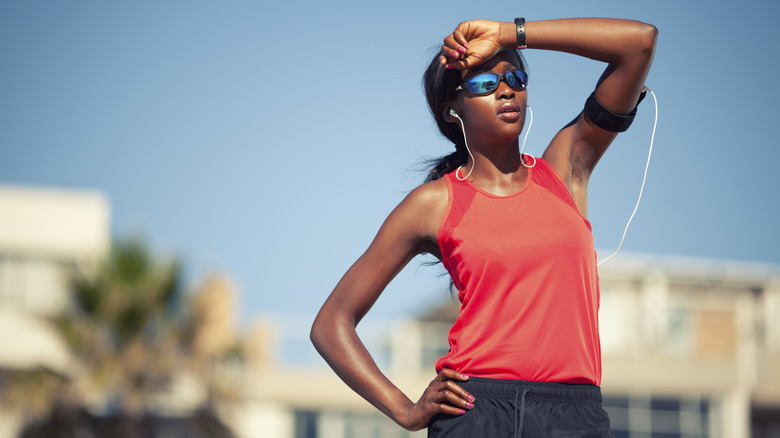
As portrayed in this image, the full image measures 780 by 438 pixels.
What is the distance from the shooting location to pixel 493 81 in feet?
10.2

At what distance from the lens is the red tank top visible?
9.33 feet

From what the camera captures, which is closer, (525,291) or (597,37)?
(525,291)

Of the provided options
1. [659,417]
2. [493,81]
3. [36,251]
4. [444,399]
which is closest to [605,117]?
[493,81]

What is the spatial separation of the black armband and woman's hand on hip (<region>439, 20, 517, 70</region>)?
33 cm

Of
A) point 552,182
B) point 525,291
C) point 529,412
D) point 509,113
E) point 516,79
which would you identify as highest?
point 516,79

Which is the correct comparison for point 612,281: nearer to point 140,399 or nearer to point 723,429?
point 723,429

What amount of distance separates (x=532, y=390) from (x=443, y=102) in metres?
0.99

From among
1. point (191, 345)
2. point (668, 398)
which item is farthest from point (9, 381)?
point (668, 398)

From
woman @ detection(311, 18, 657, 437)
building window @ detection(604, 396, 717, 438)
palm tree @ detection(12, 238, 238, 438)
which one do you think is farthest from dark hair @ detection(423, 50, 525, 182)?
building window @ detection(604, 396, 717, 438)

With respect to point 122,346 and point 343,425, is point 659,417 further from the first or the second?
point 122,346

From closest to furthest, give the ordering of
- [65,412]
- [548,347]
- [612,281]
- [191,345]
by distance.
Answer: [548,347] → [65,412] → [191,345] → [612,281]

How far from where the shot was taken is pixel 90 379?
17781mm

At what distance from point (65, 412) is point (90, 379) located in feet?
2.21

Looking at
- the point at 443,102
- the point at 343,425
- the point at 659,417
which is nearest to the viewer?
the point at 443,102
